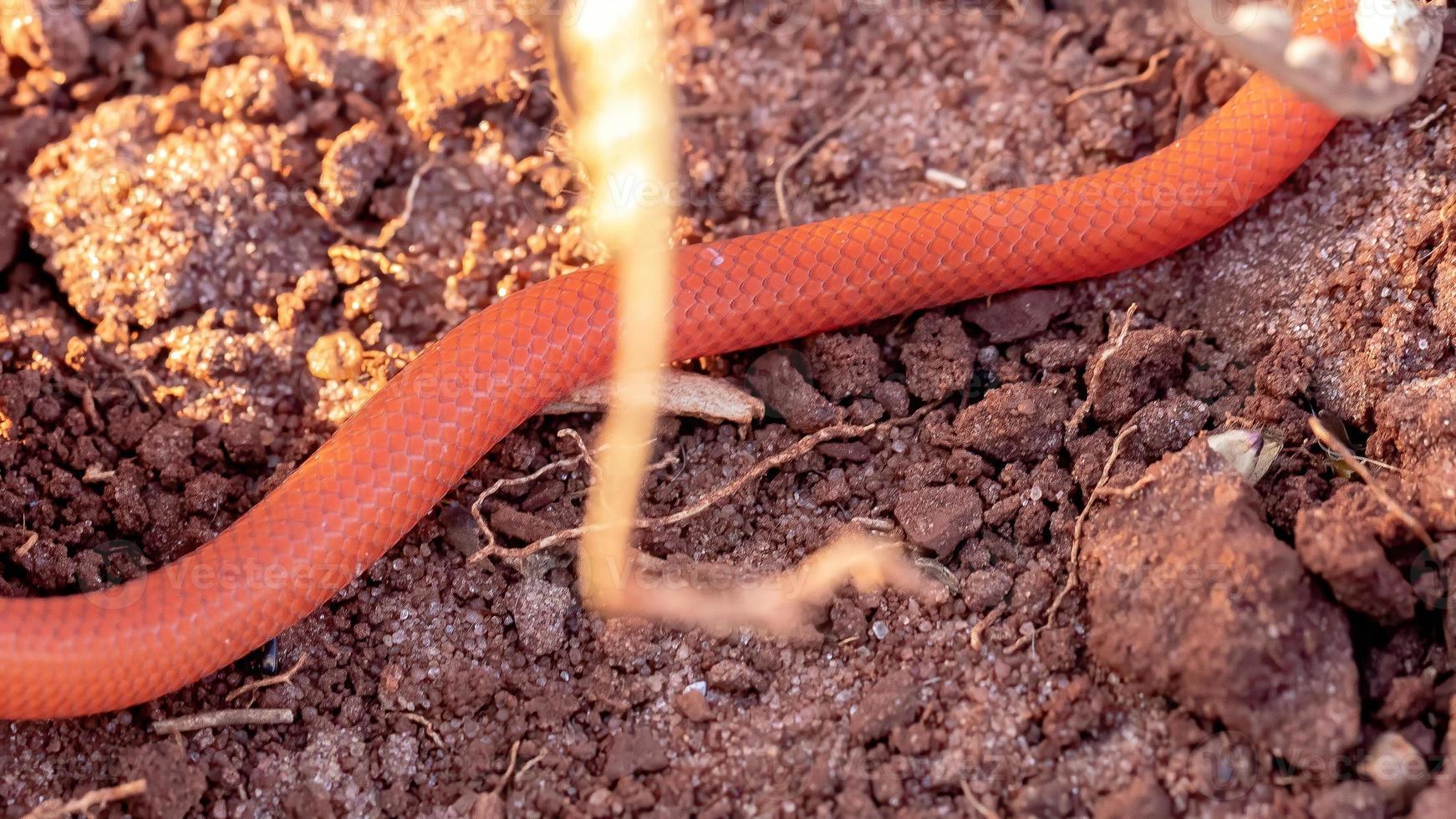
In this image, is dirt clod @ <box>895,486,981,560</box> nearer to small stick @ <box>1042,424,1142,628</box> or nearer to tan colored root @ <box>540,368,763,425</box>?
small stick @ <box>1042,424,1142,628</box>

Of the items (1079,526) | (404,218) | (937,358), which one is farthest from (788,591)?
(404,218)

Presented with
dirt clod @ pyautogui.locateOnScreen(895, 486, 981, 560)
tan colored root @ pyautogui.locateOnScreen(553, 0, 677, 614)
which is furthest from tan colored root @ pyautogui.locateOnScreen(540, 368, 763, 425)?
dirt clod @ pyautogui.locateOnScreen(895, 486, 981, 560)

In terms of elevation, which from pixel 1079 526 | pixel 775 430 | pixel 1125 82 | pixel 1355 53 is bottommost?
pixel 775 430

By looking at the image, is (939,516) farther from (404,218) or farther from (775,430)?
(404,218)

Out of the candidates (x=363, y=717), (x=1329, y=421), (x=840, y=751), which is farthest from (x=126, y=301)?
(x=1329, y=421)

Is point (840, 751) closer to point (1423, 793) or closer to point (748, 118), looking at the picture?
point (1423, 793)

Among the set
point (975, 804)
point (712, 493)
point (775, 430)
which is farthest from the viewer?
point (775, 430)
